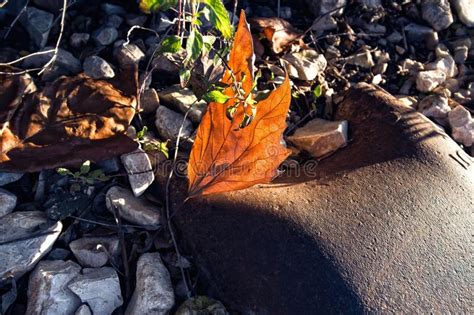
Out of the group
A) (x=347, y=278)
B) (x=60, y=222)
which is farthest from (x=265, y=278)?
(x=60, y=222)

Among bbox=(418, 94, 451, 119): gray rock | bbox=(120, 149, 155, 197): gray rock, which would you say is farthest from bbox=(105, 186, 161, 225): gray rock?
bbox=(418, 94, 451, 119): gray rock

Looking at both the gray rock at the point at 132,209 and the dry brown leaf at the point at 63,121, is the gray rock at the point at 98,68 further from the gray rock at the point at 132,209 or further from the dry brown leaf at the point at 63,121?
the gray rock at the point at 132,209

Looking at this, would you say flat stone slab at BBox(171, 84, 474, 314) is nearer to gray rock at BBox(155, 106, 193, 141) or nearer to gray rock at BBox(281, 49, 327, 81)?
gray rock at BBox(155, 106, 193, 141)

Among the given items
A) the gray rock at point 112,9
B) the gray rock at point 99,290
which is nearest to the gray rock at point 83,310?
the gray rock at point 99,290

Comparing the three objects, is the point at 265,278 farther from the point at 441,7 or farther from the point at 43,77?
the point at 441,7

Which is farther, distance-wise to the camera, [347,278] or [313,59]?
[313,59]

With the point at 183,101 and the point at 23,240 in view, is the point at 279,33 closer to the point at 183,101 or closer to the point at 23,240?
the point at 183,101
